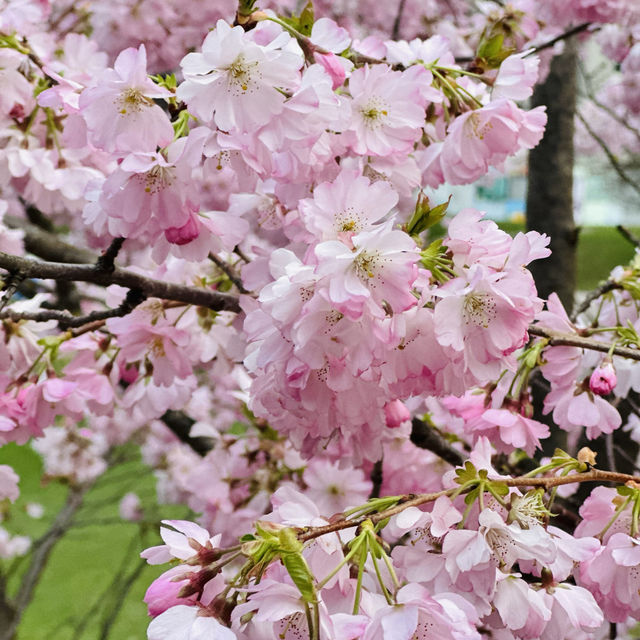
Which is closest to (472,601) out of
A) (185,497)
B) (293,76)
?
(293,76)

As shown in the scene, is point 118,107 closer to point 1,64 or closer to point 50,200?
point 1,64

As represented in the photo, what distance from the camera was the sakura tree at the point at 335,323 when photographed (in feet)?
1.81

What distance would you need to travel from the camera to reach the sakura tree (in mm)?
551

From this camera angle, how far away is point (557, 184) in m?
1.79

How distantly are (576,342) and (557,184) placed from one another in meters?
1.09

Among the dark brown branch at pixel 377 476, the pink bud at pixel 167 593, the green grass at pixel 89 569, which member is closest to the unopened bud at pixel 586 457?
the pink bud at pixel 167 593

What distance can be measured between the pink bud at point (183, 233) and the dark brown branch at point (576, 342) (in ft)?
1.24

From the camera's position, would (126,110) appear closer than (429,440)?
Yes

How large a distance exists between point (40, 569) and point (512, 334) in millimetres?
1763

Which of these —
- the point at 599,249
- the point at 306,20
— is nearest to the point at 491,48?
the point at 306,20

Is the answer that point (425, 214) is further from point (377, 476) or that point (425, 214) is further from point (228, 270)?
point (377, 476)

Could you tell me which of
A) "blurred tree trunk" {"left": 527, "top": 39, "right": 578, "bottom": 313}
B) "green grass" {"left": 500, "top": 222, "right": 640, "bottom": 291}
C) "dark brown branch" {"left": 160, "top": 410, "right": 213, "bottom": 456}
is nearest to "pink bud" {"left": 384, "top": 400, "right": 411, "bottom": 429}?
"dark brown branch" {"left": 160, "top": 410, "right": 213, "bottom": 456}

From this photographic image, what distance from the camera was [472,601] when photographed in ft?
1.90

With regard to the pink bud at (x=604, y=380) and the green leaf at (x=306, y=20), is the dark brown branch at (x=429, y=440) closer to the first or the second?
the pink bud at (x=604, y=380)
